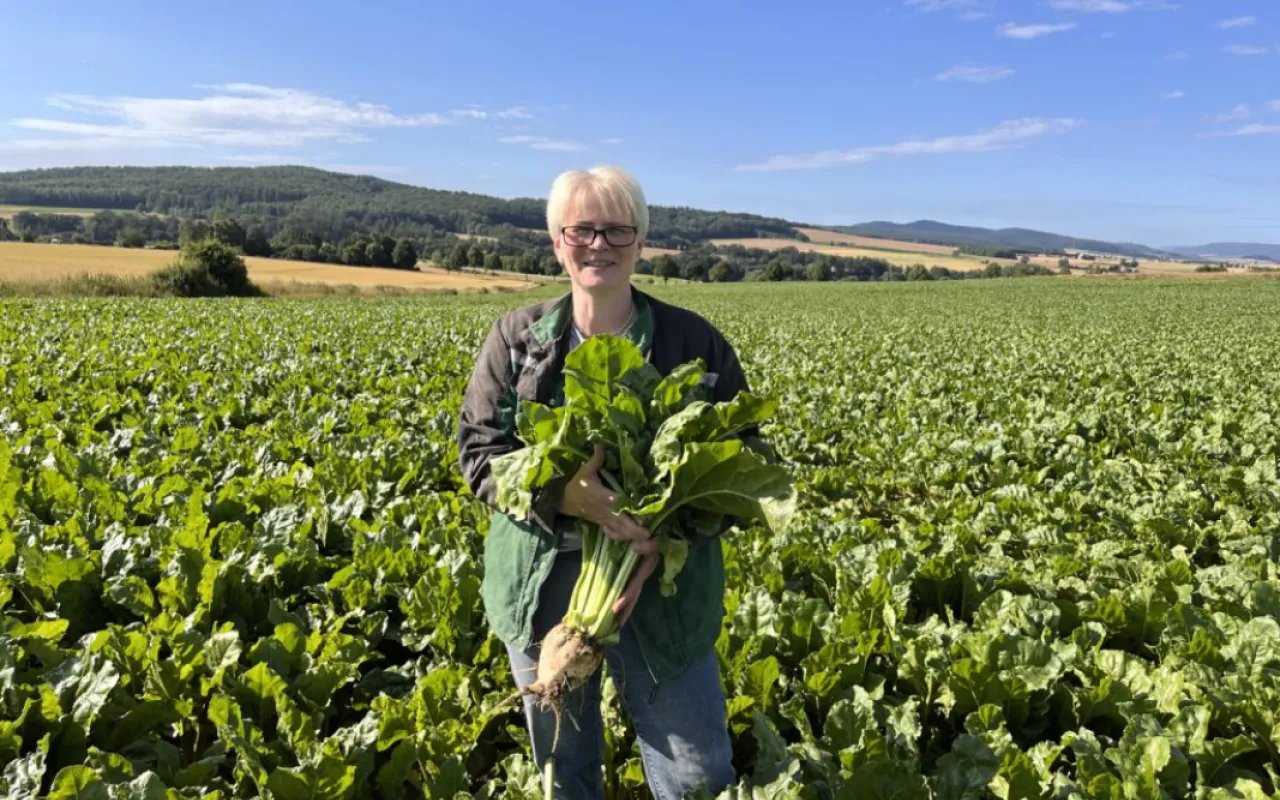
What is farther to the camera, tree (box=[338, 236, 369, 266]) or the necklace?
tree (box=[338, 236, 369, 266])

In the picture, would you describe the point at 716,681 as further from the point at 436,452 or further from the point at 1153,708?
the point at 436,452

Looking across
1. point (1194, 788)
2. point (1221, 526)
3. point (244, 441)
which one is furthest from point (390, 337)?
point (1194, 788)

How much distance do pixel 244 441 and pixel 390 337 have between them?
10.8 m

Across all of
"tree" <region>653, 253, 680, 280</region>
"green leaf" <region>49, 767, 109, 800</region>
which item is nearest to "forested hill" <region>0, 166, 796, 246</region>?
"tree" <region>653, 253, 680, 280</region>

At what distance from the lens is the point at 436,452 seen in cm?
773

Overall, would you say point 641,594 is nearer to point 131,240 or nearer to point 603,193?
point 603,193

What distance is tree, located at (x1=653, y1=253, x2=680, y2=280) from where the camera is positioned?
8588 centimetres

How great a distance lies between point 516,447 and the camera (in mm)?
2486

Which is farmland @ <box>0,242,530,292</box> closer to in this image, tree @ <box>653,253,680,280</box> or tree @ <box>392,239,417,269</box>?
tree @ <box>392,239,417,269</box>

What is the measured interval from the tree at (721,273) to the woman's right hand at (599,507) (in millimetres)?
89402

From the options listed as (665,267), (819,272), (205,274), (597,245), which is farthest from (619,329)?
(819,272)

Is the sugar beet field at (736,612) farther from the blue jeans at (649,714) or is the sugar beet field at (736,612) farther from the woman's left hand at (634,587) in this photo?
the woman's left hand at (634,587)

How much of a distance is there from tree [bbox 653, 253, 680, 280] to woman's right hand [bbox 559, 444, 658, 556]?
84392 millimetres

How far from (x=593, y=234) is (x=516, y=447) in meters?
0.76
